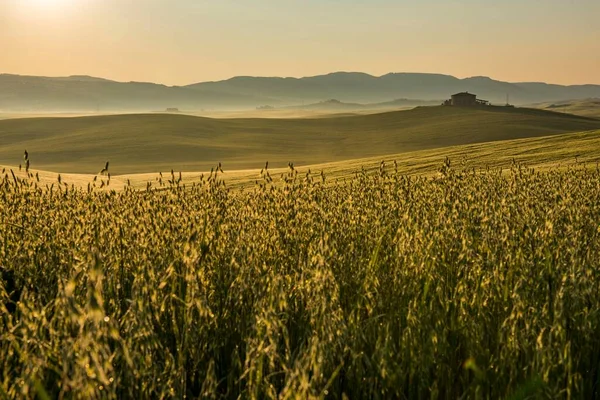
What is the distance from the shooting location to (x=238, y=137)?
8656 cm

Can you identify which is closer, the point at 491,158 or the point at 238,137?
the point at 491,158

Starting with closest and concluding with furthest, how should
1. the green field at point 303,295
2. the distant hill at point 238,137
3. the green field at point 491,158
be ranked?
1. the green field at point 303,295
2. the green field at point 491,158
3. the distant hill at point 238,137

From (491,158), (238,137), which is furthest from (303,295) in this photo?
(238,137)

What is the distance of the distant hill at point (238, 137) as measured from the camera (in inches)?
2628

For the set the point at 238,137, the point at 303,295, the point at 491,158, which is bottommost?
the point at 491,158

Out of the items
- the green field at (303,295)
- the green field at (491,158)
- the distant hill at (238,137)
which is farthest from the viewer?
the distant hill at (238,137)

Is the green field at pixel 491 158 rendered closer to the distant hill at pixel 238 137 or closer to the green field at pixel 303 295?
the green field at pixel 303 295

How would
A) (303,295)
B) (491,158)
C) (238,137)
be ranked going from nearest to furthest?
(303,295) → (491,158) → (238,137)

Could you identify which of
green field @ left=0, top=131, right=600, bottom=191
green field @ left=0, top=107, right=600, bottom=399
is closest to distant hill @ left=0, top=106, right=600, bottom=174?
green field @ left=0, top=131, right=600, bottom=191

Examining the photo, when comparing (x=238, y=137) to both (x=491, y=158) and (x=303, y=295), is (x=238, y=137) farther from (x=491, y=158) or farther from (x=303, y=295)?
(x=303, y=295)

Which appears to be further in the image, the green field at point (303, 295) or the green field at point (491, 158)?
the green field at point (491, 158)

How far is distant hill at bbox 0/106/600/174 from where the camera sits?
219ft

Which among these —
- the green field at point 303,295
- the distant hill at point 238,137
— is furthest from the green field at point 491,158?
the distant hill at point 238,137

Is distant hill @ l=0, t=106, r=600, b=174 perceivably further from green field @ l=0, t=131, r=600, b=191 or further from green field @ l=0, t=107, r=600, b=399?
green field @ l=0, t=107, r=600, b=399
